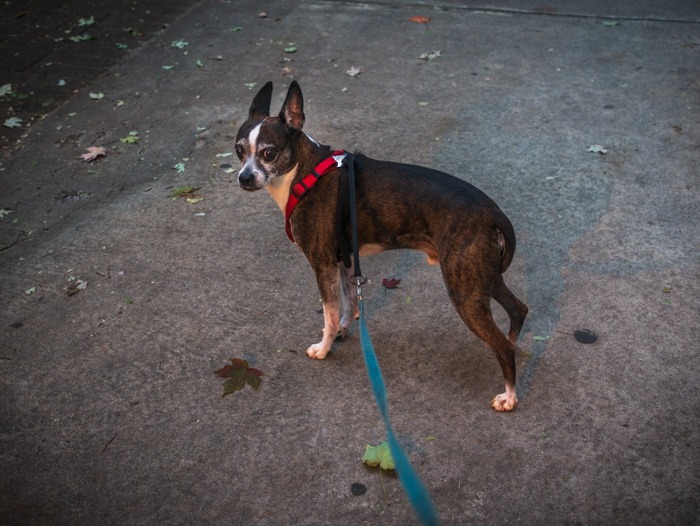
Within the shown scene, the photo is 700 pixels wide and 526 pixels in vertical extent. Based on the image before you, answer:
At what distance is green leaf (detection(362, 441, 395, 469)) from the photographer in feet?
11.1

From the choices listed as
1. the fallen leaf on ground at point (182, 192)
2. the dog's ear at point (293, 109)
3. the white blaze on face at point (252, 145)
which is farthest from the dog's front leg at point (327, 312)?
the fallen leaf on ground at point (182, 192)

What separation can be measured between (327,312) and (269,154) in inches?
37.1

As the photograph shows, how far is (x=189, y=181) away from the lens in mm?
5820

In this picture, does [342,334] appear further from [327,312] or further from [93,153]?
[93,153]

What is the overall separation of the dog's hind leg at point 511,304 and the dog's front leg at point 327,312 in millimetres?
886

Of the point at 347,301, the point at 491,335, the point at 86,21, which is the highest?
the point at 491,335

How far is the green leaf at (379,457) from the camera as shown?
3.39m

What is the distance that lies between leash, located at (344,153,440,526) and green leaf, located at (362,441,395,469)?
0.38 meters

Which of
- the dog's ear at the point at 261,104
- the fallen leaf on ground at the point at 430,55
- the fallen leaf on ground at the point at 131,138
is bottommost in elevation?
the fallen leaf on ground at the point at 131,138

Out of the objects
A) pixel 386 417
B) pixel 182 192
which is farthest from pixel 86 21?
pixel 386 417

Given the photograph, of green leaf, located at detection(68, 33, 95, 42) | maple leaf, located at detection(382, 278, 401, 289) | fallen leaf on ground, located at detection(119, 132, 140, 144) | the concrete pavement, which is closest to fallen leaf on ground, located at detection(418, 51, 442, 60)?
the concrete pavement

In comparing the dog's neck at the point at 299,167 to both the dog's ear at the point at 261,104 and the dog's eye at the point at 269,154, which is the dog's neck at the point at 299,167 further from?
the dog's ear at the point at 261,104

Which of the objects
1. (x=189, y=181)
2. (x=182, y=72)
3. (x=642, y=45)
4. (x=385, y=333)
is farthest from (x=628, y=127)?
(x=182, y=72)

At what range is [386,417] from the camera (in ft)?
8.56
